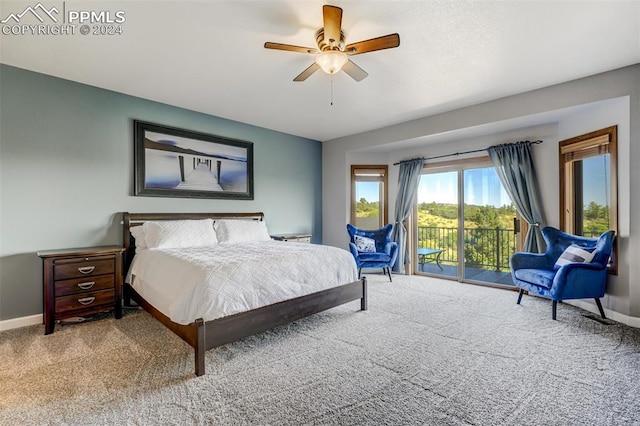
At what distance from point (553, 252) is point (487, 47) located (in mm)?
2712

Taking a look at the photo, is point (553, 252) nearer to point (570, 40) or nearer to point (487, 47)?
point (570, 40)

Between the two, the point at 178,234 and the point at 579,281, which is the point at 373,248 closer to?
the point at 579,281

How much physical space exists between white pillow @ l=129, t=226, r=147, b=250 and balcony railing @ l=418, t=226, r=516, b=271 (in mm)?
4835

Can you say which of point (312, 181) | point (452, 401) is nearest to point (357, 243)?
point (312, 181)

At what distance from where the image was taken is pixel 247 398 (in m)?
1.93

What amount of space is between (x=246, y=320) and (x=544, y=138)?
4795 millimetres

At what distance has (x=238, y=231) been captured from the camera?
4.35 meters

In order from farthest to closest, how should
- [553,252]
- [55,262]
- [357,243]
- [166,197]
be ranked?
1. [357,243]
2. [166,197]
3. [553,252]
4. [55,262]

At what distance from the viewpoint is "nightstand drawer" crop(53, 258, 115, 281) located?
9.77 ft

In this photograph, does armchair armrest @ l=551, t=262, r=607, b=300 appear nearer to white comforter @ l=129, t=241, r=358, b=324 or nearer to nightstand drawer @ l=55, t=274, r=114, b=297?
white comforter @ l=129, t=241, r=358, b=324

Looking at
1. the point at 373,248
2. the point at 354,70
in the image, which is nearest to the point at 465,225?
the point at 373,248

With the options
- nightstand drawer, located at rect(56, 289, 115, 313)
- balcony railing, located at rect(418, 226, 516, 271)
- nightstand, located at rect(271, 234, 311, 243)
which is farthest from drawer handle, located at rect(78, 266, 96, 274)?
Result: balcony railing, located at rect(418, 226, 516, 271)

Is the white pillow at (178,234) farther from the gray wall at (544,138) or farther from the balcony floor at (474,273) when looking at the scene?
the balcony floor at (474,273)

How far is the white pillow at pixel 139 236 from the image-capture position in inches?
144
